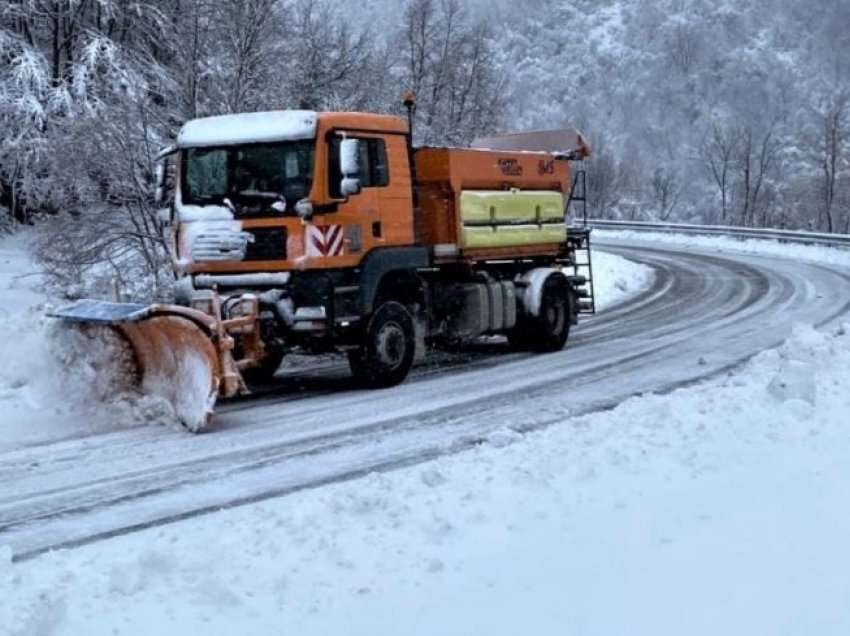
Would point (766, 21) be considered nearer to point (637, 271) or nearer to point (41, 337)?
point (637, 271)

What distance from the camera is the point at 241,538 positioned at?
211 inches

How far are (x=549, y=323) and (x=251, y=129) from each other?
5.28m

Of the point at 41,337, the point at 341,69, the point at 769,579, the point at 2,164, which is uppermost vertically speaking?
the point at 341,69

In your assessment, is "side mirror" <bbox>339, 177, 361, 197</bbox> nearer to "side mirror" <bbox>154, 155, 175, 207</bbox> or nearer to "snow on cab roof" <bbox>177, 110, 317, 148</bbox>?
"snow on cab roof" <bbox>177, 110, 317, 148</bbox>

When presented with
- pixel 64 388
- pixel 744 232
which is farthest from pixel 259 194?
pixel 744 232

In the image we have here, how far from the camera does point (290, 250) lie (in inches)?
383

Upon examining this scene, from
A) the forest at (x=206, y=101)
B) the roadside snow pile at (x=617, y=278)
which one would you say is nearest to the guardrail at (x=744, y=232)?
the forest at (x=206, y=101)

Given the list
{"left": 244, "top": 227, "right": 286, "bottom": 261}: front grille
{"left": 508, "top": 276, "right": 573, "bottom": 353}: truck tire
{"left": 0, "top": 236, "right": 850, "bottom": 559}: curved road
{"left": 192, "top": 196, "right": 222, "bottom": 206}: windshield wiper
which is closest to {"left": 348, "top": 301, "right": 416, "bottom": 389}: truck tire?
{"left": 0, "top": 236, "right": 850, "bottom": 559}: curved road

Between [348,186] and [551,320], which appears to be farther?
[551,320]

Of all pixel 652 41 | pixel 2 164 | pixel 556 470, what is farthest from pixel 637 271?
pixel 652 41

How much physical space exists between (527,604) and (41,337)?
21.4 ft

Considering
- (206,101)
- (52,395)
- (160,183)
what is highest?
(206,101)

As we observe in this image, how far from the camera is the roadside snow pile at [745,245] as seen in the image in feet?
102

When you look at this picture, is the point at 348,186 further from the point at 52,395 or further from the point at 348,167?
the point at 52,395
